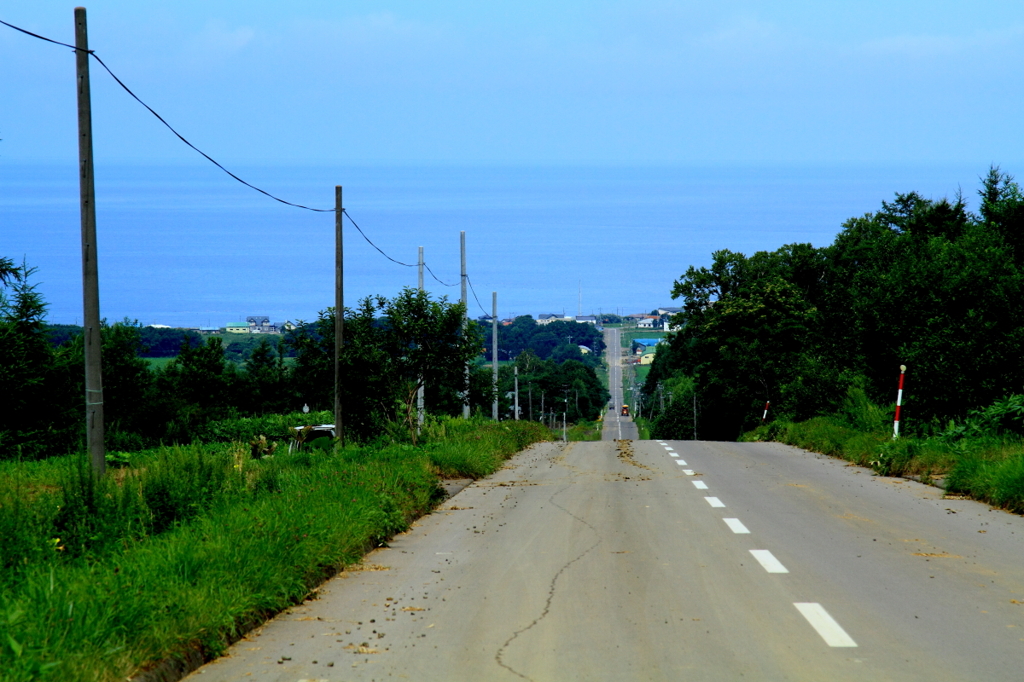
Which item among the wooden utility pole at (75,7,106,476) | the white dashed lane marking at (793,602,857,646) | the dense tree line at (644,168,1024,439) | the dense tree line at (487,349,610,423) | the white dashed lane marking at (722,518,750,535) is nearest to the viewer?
the white dashed lane marking at (793,602,857,646)

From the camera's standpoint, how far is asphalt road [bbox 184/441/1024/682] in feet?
18.0

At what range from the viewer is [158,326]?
70.1 m

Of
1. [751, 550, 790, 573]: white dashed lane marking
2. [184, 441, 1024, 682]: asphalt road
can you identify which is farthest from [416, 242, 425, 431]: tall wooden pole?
[751, 550, 790, 573]: white dashed lane marking

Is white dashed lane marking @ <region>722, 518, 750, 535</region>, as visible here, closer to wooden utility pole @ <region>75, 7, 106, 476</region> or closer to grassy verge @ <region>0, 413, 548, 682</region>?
grassy verge @ <region>0, 413, 548, 682</region>

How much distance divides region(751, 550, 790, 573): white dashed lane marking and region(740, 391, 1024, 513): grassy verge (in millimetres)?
4265

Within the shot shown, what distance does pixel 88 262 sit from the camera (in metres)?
12.4

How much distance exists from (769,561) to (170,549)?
4769mm

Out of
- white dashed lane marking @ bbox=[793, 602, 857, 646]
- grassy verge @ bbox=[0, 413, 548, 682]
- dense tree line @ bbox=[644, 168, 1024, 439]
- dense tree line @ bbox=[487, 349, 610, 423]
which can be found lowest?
dense tree line @ bbox=[487, 349, 610, 423]

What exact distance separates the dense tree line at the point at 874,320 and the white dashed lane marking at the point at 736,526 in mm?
9142

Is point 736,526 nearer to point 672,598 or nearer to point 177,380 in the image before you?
point 672,598

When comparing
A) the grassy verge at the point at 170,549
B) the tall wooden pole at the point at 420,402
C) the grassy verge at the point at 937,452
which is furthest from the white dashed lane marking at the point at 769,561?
the tall wooden pole at the point at 420,402

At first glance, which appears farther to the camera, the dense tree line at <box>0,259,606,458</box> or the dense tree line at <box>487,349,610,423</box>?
the dense tree line at <box>487,349,610,423</box>

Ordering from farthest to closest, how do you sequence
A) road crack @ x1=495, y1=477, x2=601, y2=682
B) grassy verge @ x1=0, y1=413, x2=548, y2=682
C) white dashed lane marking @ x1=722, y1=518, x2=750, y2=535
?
white dashed lane marking @ x1=722, y1=518, x2=750, y2=535 < road crack @ x1=495, y1=477, x2=601, y2=682 < grassy verge @ x1=0, y1=413, x2=548, y2=682

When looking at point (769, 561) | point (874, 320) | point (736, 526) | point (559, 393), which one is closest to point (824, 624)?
point (769, 561)
